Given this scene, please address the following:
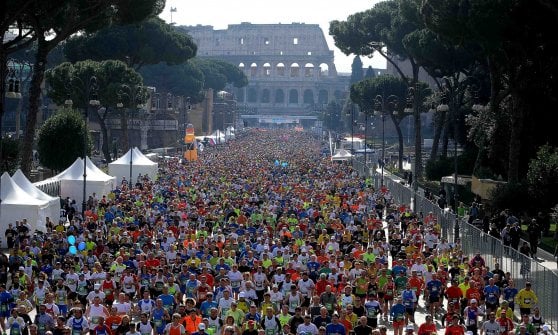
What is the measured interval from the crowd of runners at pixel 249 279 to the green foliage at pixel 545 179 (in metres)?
3.96

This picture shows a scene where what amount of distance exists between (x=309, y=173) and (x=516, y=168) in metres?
19.9

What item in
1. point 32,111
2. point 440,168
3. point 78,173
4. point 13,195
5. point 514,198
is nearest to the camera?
point 13,195

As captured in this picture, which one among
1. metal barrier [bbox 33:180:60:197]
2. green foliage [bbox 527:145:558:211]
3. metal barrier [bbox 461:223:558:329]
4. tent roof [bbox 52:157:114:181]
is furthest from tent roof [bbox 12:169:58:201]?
green foliage [bbox 527:145:558:211]

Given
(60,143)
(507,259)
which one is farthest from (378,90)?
(507,259)

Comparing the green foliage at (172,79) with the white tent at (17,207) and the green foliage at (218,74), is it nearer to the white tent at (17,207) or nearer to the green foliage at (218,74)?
the green foliage at (218,74)

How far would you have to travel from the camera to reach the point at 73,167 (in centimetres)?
4112

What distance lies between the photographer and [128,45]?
77875 mm

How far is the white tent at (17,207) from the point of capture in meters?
30.8

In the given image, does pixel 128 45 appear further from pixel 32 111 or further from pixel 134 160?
pixel 32 111

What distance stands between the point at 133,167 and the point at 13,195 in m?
20.7

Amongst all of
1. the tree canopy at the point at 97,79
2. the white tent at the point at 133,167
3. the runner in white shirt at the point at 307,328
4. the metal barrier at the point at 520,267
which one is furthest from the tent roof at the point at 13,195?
the tree canopy at the point at 97,79

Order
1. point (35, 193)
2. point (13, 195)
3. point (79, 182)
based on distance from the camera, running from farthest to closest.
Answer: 1. point (79, 182)
2. point (35, 193)
3. point (13, 195)

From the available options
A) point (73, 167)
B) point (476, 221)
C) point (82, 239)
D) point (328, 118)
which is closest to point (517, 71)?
point (476, 221)

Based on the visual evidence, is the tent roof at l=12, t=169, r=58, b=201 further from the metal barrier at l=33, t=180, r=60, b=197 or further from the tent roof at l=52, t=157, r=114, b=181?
the tent roof at l=52, t=157, r=114, b=181
